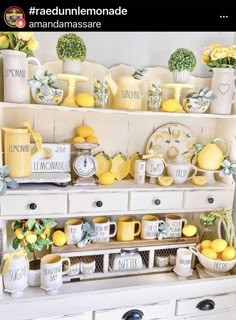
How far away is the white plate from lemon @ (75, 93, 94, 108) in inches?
12.4

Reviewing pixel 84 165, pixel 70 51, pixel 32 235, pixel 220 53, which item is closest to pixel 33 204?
pixel 32 235

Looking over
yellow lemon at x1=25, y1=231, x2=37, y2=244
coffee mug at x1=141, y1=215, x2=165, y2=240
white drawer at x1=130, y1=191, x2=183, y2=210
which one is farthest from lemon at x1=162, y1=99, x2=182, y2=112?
yellow lemon at x1=25, y1=231, x2=37, y2=244

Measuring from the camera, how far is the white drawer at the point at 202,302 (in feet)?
3.76

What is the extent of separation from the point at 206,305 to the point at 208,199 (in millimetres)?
403

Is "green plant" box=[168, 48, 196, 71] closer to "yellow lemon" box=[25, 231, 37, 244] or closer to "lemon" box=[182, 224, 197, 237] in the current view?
"lemon" box=[182, 224, 197, 237]

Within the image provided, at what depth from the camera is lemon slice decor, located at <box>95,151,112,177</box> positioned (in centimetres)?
123

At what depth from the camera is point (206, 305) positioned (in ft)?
3.80

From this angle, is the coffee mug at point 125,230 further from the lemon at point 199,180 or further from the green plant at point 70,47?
the green plant at point 70,47

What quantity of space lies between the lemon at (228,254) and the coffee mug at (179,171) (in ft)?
1.04

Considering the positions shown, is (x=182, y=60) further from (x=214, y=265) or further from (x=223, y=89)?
(x=214, y=265)

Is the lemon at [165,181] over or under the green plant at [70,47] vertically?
under
